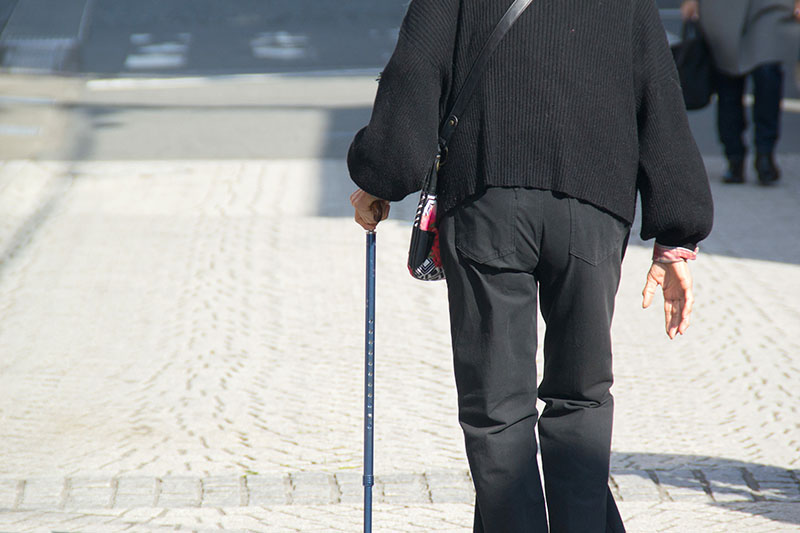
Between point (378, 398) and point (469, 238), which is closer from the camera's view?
point (469, 238)

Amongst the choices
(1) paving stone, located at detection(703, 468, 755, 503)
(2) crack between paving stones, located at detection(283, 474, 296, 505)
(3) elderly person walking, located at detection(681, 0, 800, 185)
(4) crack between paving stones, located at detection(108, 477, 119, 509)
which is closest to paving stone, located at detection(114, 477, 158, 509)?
(4) crack between paving stones, located at detection(108, 477, 119, 509)

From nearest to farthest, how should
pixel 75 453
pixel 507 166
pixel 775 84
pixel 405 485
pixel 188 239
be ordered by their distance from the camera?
pixel 507 166 → pixel 405 485 → pixel 75 453 → pixel 188 239 → pixel 775 84

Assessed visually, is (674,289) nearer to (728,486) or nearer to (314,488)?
(728,486)

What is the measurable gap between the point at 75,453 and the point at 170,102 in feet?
26.8

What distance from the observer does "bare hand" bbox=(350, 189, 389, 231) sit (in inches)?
106

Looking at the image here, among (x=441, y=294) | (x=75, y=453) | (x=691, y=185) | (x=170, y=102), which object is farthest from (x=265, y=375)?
(x=170, y=102)

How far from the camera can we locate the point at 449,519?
136 inches

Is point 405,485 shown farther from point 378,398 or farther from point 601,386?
point 601,386

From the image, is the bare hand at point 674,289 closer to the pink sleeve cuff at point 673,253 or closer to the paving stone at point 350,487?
the pink sleeve cuff at point 673,253

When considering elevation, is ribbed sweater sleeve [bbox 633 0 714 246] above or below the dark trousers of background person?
above

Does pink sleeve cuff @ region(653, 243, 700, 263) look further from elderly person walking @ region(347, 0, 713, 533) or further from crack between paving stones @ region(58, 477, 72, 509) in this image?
crack between paving stones @ region(58, 477, 72, 509)

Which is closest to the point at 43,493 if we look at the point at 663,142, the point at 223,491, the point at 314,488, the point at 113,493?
the point at 113,493

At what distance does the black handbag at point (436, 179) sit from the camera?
93.8 inches

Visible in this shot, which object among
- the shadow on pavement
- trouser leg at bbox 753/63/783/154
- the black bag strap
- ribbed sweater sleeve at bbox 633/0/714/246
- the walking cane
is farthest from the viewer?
trouser leg at bbox 753/63/783/154
